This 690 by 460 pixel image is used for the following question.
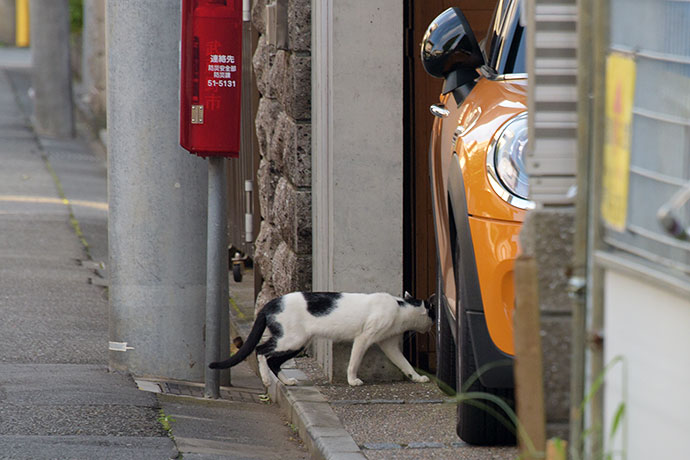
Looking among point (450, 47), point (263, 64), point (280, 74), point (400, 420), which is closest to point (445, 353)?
point (400, 420)

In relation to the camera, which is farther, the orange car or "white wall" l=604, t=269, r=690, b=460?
the orange car

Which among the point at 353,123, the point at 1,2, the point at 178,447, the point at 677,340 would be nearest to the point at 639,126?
the point at 677,340

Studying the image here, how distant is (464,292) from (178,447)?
1574mm

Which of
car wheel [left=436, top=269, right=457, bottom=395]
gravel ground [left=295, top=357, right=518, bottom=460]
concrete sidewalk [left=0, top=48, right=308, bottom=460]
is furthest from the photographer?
car wheel [left=436, top=269, right=457, bottom=395]

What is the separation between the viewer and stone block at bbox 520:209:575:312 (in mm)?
3301

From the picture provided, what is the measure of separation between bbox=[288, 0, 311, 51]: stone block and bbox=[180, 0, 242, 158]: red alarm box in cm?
64

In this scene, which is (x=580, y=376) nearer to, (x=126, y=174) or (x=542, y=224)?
(x=542, y=224)

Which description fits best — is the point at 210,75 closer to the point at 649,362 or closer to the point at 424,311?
the point at 424,311

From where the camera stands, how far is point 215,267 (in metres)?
6.76

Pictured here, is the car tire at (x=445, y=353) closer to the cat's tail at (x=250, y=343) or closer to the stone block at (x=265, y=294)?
the cat's tail at (x=250, y=343)

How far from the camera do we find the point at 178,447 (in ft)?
18.2

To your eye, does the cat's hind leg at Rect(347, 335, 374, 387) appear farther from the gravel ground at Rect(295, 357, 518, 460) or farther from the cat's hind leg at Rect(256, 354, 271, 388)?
the cat's hind leg at Rect(256, 354, 271, 388)

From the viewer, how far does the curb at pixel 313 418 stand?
211 inches

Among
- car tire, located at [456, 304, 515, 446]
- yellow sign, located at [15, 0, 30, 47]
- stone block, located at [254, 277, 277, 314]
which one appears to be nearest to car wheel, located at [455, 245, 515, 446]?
car tire, located at [456, 304, 515, 446]
